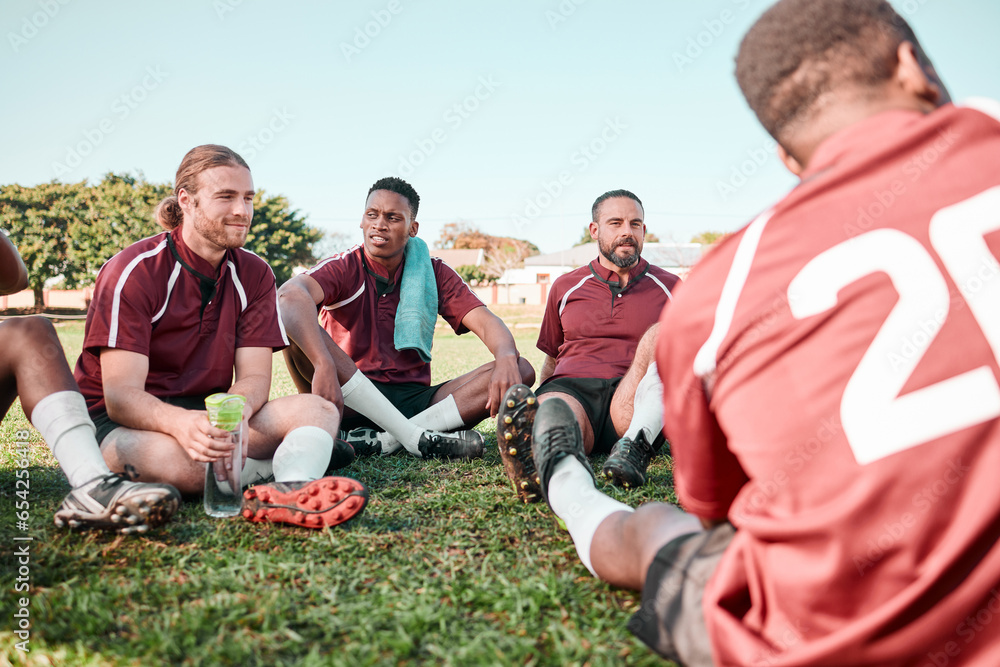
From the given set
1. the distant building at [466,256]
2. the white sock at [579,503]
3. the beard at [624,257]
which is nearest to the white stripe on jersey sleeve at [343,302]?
the beard at [624,257]

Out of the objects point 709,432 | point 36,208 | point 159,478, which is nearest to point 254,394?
point 159,478

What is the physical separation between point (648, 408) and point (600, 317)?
3.76 feet

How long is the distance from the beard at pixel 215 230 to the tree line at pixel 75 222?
34.2 m

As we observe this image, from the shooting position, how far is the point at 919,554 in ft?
3.74

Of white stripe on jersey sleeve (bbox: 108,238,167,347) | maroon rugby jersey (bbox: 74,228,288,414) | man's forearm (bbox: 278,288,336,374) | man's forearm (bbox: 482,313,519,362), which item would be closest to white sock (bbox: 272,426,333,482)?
maroon rugby jersey (bbox: 74,228,288,414)

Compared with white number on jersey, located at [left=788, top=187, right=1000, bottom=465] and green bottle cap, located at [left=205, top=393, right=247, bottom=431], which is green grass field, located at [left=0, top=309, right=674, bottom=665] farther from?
white number on jersey, located at [left=788, top=187, right=1000, bottom=465]

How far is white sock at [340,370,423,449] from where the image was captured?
3.98 m

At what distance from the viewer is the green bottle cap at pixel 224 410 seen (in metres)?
2.52

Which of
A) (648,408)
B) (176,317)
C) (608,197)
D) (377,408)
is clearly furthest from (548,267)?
(176,317)

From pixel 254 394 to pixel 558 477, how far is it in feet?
5.29

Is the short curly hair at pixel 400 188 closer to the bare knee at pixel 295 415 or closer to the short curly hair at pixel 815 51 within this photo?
the bare knee at pixel 295 415

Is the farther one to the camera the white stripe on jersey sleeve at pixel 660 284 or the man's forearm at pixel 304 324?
the white stripe on jersey sleeve at pixel 660 284

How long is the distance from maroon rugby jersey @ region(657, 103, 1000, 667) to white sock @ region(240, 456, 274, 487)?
8.26ft

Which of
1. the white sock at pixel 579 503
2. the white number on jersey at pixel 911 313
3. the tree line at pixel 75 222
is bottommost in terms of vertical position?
the white sock at pixel 579 503
